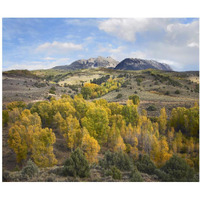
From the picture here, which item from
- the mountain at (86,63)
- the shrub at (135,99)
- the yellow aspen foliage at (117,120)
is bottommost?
the yellow aspen foliage at (117,120)

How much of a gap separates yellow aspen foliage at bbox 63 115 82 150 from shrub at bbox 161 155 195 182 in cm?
540

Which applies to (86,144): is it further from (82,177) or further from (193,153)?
(193,153)

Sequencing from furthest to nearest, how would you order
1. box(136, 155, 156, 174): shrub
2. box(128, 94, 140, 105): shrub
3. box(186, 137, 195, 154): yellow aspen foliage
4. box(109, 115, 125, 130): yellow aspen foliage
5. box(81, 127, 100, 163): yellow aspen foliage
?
box(128, 94, 140, 105): shrub < box(109, 115, 125, 130): yellow aspen foliage < box(81, 127, 100, 163): yellow aspen foliage < box(186, 137, 195, 154): yellow aspen foliage < box(136, 155, 156, 174): shrub

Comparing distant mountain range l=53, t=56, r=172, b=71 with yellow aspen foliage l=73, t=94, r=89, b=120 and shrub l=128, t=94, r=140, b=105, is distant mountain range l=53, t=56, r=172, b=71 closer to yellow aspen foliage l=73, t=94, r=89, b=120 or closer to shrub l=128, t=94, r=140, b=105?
yellow aspen foliage l=73, t=94, r=89, b=120

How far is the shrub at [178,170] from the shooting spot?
6.40m

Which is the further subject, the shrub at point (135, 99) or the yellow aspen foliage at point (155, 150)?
the shrub at point (135, 99)

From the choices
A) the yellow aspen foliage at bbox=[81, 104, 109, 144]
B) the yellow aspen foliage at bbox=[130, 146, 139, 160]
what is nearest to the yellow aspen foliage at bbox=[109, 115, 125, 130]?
the yellow aspen foliage at bbox=[81, 104, 109, 144]

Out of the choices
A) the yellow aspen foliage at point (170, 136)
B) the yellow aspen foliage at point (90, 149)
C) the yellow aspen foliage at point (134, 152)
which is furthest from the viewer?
the yellow aspen foliage at point (170, 136)

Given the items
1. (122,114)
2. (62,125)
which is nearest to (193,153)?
(122,114)

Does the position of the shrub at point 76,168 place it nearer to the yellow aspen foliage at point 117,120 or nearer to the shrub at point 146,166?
the shrub at point 146,166

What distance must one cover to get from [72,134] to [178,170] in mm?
6433

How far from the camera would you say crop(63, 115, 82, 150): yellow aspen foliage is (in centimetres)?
910

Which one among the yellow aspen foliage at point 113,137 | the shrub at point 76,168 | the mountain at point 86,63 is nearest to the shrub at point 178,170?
the yellow aspen foliage at point 113,137

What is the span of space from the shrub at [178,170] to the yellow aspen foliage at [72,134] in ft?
17.7
